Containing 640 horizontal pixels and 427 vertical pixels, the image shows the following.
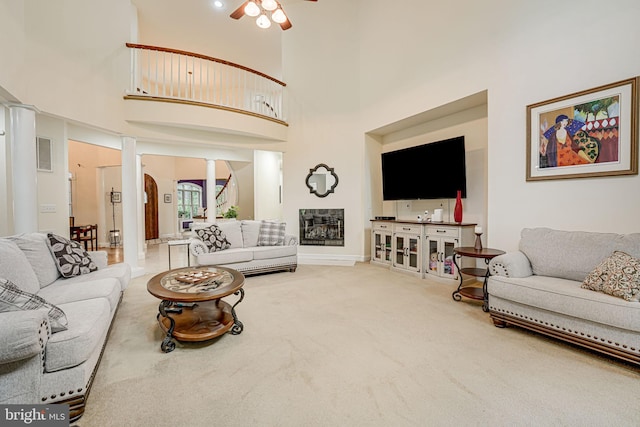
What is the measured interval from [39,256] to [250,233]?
9.26 ft

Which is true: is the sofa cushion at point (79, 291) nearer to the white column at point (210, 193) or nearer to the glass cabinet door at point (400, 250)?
the glass cabinet door at point (400, 250)

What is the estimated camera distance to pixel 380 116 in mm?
→ 5406

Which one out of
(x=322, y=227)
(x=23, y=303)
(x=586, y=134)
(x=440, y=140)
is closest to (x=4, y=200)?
(x=23, y=303)

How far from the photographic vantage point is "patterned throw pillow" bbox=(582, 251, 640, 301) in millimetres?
2074

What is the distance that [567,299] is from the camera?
226 cm

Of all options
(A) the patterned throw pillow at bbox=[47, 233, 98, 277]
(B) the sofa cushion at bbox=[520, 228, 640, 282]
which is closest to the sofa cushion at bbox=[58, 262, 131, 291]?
(A) the patterned throw pillow at bbox=[47, 233, 98, 277]

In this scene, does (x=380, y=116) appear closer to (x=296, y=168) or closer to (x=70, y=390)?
(x=296, y=168)

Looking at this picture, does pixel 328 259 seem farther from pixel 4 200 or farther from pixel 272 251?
pixel 4 200

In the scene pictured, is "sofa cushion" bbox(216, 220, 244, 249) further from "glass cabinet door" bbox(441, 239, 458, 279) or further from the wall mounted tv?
"glass cabinet door" bbox(441, 239, 458, 279)

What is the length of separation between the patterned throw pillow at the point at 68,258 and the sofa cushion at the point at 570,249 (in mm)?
4645

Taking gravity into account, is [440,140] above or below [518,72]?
below

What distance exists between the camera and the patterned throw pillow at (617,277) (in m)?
2.07

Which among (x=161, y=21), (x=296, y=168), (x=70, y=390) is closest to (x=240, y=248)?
(x=296, y=168)

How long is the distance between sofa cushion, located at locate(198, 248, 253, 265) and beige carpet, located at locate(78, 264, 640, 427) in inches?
51.7
